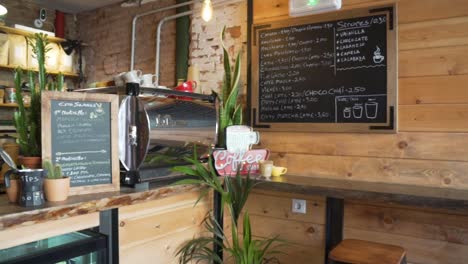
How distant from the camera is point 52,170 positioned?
1497 millimetres

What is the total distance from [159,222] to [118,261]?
0.36 metres

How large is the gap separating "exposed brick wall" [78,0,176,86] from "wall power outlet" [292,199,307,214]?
56.6 inches

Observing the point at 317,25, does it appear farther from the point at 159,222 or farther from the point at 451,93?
the point at 159,222

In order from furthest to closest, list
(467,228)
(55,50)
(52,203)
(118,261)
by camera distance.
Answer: (55,50)
(467,228)
(118,261)
(52,203)

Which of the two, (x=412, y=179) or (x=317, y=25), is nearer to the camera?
(x=412, y=179)

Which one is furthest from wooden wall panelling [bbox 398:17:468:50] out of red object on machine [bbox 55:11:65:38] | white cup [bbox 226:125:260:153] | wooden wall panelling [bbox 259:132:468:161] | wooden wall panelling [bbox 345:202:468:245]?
red object on machine [bbox 55:11:65:38]

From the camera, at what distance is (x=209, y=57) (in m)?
2.84

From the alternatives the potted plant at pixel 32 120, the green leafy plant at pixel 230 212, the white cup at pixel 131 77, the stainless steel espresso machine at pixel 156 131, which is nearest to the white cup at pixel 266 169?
the green leafy plant at pixel 230 212

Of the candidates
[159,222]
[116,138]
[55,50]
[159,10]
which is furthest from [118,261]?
[55,50]

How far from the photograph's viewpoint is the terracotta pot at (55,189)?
1454 millimetres

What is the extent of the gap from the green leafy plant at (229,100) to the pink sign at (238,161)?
121mm

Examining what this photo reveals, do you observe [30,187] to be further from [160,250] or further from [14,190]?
[160,250]

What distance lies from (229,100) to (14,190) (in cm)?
135

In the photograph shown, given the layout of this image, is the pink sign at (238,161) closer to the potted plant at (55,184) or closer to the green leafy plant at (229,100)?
the green leafy plant at (229,100)
